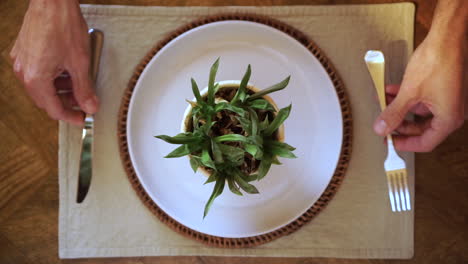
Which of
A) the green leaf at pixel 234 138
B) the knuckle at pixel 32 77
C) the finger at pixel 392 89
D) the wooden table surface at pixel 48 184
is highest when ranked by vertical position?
the green leaf at pixel 234 138

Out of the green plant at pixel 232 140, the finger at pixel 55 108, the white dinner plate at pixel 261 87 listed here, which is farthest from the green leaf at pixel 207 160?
the finger at pixel 55 108

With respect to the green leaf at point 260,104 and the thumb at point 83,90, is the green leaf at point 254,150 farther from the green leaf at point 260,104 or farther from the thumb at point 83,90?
the thumb at point 83,90

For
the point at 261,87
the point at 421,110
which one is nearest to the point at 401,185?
the point at 421,110

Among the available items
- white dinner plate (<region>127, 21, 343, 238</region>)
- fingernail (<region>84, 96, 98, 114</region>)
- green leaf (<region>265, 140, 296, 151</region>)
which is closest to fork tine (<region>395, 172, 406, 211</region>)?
white dinner plate (<region>127, 21, 343, 238</region>)

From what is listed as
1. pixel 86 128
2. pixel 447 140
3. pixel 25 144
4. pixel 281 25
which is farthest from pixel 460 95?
pixel 25 144

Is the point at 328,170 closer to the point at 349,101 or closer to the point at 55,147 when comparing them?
the point at 349,101

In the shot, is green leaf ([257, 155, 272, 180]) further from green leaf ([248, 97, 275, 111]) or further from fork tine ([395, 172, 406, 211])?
fork tine ([395, 172, 406, 211])
